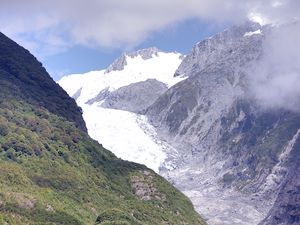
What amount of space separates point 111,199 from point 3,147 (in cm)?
2960

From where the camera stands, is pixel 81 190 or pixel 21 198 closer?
pixel 21 198

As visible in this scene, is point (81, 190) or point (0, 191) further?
point (81, 190)

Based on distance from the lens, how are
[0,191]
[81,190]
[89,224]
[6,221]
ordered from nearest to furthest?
[6,221], [0,191], [89,224], [81,190]

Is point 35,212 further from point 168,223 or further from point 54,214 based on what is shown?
point 168,223

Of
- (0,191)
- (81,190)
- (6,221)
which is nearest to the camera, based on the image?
(6,221)

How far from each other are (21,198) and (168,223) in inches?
1838

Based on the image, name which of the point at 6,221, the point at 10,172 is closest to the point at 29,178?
the point at 10,172

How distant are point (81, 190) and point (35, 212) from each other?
1254 inches

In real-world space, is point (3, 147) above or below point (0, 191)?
above

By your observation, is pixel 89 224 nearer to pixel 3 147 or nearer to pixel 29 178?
pixel 29 178

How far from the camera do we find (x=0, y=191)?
529ft

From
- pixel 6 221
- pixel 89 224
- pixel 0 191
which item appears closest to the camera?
pixel 6 221

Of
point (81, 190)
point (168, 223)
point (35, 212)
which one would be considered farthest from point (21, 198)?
point (168, 223)

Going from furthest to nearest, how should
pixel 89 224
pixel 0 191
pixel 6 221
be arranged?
pixel 89 224
pixel 0 191
pixel 6 221
